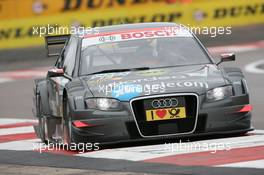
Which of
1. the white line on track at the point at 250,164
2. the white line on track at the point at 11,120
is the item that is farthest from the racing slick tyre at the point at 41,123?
the white line on track at the point at 250,164

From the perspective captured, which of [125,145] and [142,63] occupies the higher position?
[142,63]

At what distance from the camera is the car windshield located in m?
12.0

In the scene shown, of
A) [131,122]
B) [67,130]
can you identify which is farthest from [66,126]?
[131,122]

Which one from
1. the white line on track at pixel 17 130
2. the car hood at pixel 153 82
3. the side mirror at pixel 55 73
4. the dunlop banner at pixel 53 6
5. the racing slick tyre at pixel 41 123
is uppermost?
the dunlop banner at pixel 53 6

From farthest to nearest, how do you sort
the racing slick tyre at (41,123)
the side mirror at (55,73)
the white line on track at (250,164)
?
the racing slick tyre at (41,123), the side mirror at (55,73), the white line on track at (250,164)

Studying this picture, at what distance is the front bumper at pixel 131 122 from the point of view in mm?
10789

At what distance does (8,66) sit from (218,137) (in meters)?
15.1

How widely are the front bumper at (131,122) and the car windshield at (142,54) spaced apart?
43.0 inches

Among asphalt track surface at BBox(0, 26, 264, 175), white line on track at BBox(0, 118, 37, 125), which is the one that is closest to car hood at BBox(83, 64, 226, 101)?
asphalt track surface at BBox(0, 26, 264, 175)

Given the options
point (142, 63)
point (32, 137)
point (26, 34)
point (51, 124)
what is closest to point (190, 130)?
point (142, 63)

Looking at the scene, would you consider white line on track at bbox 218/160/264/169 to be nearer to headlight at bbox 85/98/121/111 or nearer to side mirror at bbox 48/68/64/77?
headlight at bbox 85/98/121/111

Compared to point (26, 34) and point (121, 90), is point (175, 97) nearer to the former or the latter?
point (121, 90)

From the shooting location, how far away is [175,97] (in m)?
10.8

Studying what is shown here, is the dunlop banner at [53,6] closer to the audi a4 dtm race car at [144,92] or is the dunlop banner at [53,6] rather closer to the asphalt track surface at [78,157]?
the asphalt track surface at [78,157]
